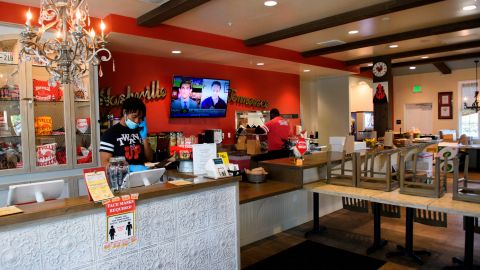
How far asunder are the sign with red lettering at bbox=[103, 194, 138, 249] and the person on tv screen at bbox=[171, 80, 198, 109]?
4.24 metres

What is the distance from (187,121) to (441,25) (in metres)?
4.56

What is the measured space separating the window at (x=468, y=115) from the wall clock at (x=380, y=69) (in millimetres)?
4057

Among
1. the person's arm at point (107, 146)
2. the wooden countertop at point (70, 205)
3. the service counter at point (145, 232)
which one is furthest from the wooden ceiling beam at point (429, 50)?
the wooden countertop at point (70, 205)

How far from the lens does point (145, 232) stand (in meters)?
2.14

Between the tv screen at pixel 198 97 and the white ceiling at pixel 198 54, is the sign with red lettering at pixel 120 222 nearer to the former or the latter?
the white ceiling at pixel 198 54

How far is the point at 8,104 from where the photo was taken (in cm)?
387

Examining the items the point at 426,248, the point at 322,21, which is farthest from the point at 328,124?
the point at 426,248

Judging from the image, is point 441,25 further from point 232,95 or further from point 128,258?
point 128,258

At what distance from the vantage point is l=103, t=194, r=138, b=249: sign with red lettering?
1.97 m

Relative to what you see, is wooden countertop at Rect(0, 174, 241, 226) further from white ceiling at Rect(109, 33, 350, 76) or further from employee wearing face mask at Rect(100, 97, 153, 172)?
white ceiling at Rect(109, 33, 350, 76)

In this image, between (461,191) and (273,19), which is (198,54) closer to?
(273,19)

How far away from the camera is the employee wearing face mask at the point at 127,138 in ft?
10.3

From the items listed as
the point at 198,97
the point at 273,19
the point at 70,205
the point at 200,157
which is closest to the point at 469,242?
the point at 200,157

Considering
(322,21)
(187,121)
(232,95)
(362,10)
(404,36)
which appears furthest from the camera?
(232,95)
